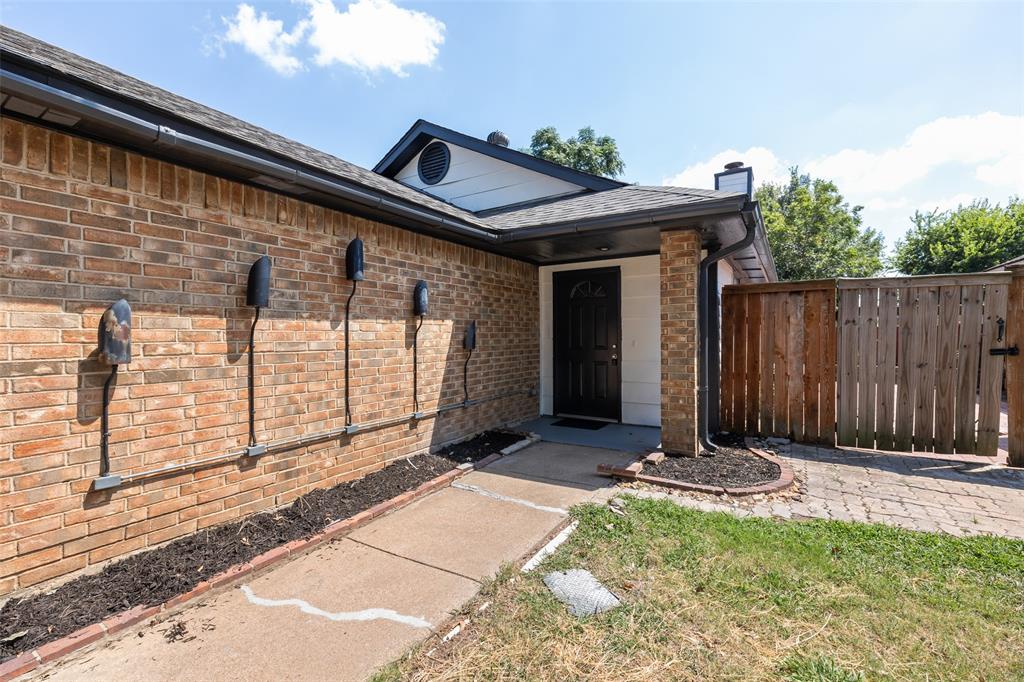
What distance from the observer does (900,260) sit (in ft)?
86.4

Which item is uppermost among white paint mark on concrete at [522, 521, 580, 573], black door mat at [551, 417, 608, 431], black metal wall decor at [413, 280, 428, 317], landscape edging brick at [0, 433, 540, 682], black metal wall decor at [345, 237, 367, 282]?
black metal wall decor at [345, 237, 367, 282]

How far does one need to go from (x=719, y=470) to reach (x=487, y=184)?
654cm

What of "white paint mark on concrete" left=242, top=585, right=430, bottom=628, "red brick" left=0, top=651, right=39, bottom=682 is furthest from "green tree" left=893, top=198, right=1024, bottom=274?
"red brick" left=0, top=651, right=39, bottom=682

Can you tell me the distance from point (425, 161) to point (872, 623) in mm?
9628

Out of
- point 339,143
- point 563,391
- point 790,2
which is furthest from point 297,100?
point 790,2

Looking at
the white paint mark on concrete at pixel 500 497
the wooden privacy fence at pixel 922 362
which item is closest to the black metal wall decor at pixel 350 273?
the white paint mark on concrete at pixel 500 497

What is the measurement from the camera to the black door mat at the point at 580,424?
6846 millimetres

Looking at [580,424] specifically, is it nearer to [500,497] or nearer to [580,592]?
[500,497]

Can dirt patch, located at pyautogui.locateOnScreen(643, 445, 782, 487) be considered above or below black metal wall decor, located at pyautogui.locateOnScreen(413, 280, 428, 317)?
below

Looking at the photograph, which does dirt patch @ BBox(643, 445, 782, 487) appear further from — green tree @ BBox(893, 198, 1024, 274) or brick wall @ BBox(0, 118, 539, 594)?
green tree @ BBox(893, 198, 1024, 274)

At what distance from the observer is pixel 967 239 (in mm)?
21078

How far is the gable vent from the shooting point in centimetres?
913

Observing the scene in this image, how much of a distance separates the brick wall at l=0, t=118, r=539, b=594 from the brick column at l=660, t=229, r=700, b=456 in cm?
308

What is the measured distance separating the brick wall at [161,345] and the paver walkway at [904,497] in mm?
3283
